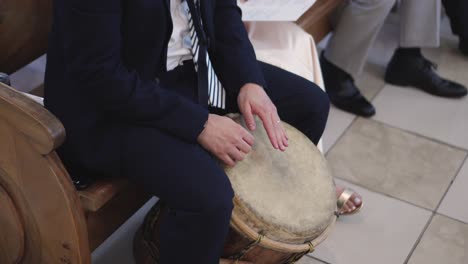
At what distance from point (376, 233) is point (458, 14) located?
1367mm

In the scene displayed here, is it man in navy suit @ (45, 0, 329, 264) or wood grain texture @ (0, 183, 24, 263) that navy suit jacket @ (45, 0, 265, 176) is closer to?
man in navy suit @ (45, 0, 329, 264)

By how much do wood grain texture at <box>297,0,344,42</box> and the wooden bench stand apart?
107cm

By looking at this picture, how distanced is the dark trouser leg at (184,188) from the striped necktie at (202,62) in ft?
0.68

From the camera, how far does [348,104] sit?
2.90 metres

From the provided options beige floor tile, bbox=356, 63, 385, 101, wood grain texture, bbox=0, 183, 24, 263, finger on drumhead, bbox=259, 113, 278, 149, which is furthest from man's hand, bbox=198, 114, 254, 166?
beige floor tile, bbox=356, 63, 385, 101

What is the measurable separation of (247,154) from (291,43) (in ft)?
2.34

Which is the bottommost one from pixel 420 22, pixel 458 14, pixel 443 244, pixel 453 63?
pixel 453 63

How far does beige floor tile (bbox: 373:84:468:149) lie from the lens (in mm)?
2812

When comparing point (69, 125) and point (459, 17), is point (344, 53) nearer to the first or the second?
point (459, 17)

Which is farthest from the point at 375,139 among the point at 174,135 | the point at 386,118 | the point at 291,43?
the point at 174,135

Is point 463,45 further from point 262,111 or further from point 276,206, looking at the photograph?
point 276,206

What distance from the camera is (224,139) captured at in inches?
62.3

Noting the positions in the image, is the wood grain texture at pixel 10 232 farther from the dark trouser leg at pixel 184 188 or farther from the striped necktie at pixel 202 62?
the striped necktie at pixel 202 62

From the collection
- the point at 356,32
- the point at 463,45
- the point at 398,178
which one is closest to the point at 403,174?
the point at 398,178
